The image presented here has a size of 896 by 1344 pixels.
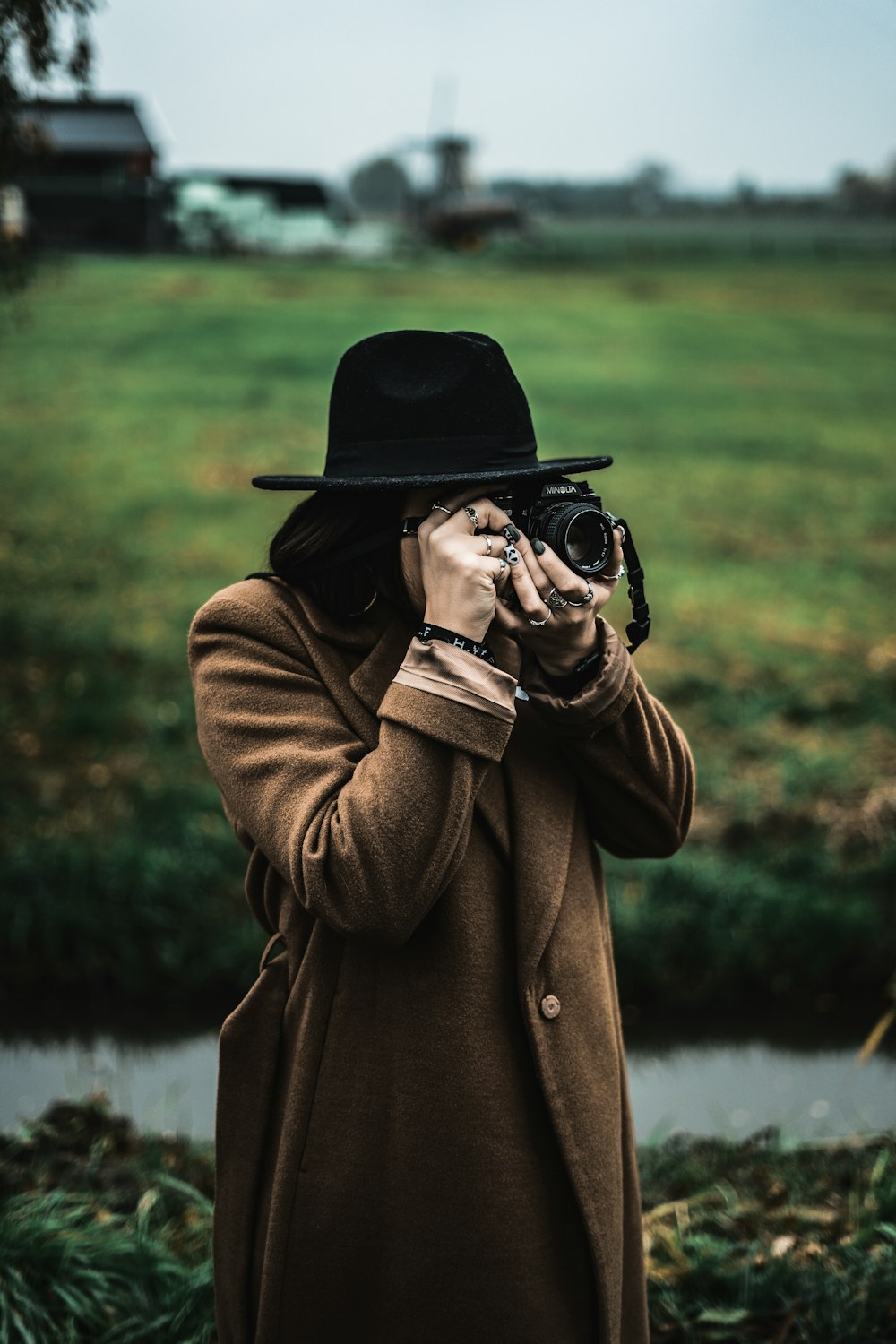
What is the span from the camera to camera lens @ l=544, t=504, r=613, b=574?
1.43 metres

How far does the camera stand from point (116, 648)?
6.03 meters

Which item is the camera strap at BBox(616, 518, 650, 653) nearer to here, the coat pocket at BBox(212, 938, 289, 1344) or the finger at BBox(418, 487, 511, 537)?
the finger at BBox(418, 487, 511, 537)

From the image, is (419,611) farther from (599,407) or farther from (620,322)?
(620,322)

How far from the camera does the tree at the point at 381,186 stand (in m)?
8.48

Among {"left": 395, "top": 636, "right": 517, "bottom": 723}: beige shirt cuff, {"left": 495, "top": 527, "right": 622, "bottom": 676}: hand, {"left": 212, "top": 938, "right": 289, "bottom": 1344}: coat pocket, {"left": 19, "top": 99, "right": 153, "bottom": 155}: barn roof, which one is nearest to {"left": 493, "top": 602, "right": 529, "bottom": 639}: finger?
{"left": 495, "top": 527, "right": 622, "bottom": 676}: hand

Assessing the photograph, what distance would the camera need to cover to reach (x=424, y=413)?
143cm

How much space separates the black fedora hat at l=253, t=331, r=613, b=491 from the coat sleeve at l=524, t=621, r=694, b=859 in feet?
0.91

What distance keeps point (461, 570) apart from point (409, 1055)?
1.96 ft

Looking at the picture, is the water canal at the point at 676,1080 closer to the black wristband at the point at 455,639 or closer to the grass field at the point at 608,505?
the grass field at the point at 608,505

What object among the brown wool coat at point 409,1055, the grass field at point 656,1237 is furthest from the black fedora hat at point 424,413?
the grass field at point 656,1237

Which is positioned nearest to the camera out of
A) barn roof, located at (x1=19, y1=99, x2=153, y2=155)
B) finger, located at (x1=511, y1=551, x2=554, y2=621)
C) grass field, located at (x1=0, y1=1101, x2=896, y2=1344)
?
finger, located at (x1=511, y1=551, x2=554, y2=621)

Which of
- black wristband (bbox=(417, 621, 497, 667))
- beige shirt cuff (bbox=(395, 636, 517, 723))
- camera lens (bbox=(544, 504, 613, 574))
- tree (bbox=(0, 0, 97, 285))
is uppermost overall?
tree (bbox=(0, 0, 97, 285))

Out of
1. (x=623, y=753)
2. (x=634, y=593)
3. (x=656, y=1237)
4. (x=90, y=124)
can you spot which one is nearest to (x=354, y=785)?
(x=623, y=753)

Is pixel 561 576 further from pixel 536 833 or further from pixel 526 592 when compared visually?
pixel 536 833
